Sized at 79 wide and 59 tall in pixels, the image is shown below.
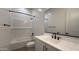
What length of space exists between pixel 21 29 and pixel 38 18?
1.07 feet

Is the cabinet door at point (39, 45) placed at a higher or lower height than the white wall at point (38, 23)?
lower

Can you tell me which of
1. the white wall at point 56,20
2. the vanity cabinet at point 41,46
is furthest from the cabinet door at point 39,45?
the white wall at point 56,20

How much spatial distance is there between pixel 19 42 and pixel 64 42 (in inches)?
28.1

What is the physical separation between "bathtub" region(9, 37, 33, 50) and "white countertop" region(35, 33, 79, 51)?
190 millimetres

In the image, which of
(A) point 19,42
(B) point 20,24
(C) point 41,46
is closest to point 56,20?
(C) point 41,46

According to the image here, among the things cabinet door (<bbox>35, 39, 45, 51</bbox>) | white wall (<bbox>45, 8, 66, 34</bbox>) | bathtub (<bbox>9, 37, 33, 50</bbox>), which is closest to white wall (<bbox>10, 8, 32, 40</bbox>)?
bathtub (<bbox>9, 37, 33, 50</bbox>)

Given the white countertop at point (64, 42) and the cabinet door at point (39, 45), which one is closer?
the white countertop at point (64, 42)

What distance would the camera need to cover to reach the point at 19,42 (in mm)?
1238

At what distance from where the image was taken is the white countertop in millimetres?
1030

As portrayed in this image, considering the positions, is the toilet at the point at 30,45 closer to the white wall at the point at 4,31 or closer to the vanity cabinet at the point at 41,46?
the vanity cabinet at the point at 41,46

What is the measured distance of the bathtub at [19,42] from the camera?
3.90 feet

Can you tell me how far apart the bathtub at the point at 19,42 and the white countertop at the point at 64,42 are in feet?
0.62

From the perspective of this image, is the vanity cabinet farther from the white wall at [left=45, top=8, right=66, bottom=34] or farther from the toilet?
the white wall at [left=45, top=8, right=66, bottom=34]
